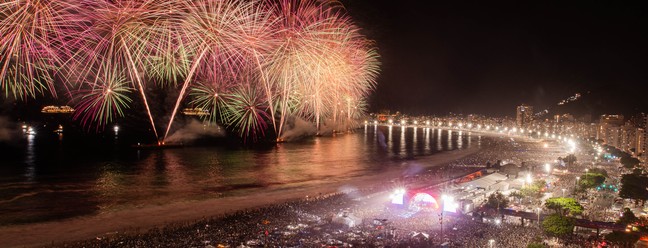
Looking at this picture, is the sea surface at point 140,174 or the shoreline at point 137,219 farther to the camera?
the sea surface at point 140,174

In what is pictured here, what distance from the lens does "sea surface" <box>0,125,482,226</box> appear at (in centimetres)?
1257

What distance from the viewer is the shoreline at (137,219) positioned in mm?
9172

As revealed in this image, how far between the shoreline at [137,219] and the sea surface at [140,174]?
64cm

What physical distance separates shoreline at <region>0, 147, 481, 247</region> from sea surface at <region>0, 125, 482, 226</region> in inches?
25.3

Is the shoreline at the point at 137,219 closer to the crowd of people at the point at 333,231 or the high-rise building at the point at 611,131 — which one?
the crowd of people at the point at 333,231

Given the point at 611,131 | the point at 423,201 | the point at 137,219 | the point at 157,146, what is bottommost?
the point at 137,219

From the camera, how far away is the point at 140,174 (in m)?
18.2

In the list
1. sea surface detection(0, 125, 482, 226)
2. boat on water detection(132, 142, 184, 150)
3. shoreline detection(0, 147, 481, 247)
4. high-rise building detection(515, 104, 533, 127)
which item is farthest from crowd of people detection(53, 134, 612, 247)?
high-rise building detection(515, 104, 533, 127)

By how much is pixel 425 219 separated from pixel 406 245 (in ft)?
6.73

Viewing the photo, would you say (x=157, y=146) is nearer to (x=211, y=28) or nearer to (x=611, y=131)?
(x=211, y=28)

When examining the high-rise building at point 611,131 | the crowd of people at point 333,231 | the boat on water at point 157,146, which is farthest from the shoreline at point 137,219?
the high-rise building at point 611,131

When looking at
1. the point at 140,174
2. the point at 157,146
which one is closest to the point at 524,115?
the point at 157,146

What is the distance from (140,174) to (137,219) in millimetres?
8169

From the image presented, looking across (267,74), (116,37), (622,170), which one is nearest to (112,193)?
(116,37)
